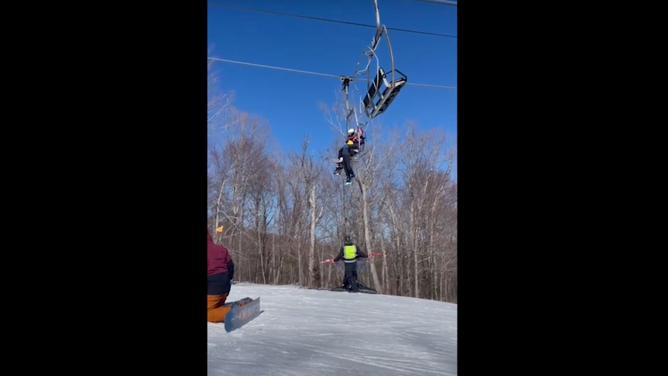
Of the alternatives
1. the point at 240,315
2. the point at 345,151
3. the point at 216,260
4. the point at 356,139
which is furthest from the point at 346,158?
the point at 240,315

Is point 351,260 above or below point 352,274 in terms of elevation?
above

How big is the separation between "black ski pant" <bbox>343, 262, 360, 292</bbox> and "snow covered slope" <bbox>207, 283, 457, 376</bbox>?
7.00ft

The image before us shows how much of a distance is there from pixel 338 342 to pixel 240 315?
132 cm

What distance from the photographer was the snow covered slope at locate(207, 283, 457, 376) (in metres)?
2.43

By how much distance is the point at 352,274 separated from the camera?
25.4ft

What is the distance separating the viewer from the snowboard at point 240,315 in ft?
11.8

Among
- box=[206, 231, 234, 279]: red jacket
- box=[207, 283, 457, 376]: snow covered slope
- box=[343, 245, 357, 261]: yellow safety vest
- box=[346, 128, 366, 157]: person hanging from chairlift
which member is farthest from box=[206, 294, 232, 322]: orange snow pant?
box=[343, 245, 357, 261]: yellow safety vest

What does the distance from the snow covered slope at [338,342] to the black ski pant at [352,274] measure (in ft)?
7.00
